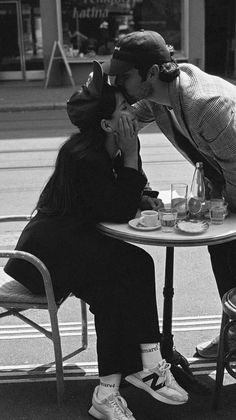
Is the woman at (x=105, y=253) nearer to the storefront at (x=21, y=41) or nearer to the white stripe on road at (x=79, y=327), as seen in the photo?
the white stripe on road at (x=79, y=327)

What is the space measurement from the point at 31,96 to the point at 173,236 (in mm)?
12454

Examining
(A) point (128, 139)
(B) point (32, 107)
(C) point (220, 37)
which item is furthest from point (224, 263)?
(C) point (220, 37)

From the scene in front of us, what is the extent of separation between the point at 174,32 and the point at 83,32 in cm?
241

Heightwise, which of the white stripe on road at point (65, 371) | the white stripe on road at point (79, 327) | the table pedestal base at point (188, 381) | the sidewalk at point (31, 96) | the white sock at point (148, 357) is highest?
the white sock at point (148, 357)

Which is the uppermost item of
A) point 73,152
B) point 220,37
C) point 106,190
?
point 73,152

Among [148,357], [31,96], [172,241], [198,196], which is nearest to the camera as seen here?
[172,241]

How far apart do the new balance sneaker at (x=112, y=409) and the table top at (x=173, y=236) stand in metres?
0.71

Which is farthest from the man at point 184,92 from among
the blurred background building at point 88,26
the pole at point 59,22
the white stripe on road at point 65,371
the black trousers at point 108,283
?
the pole at point 59,22

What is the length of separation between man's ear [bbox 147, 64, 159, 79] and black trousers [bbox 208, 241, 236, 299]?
2.95 feet

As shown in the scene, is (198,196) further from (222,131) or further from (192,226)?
(222,131)

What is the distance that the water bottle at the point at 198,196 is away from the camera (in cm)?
288

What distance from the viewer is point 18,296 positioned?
283 centimetres

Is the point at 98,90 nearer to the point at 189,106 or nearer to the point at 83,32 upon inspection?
the point at 189,106

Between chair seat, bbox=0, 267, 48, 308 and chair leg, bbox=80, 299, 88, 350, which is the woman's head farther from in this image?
chair leg, bbox=80, 299, 88, 350
